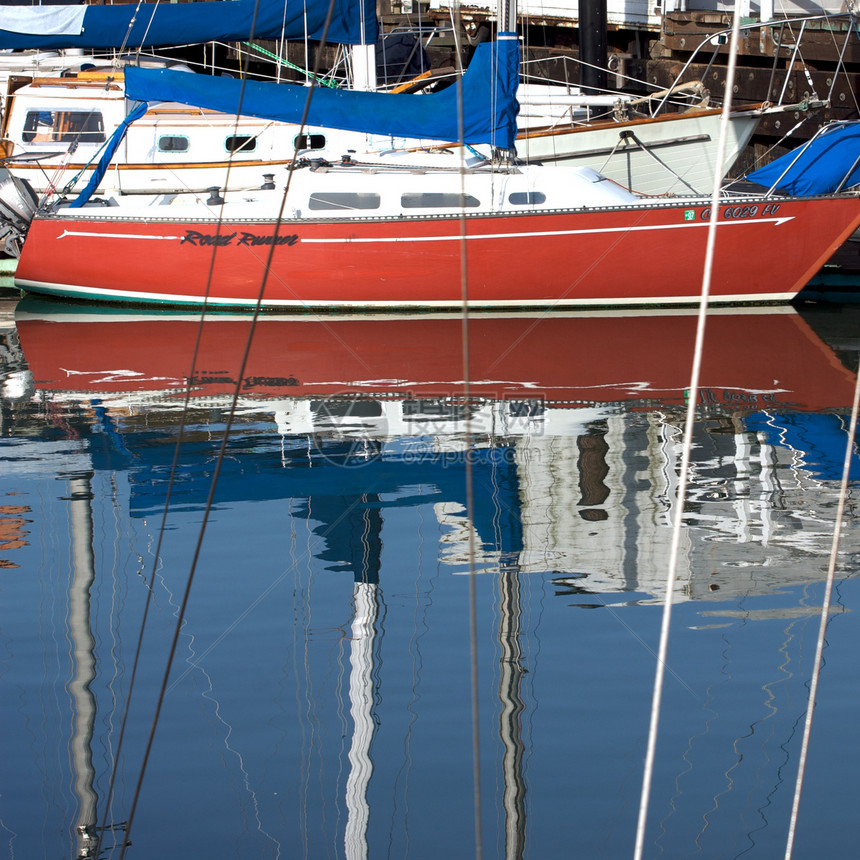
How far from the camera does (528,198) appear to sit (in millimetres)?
14094

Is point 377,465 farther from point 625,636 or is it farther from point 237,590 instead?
point 625,636

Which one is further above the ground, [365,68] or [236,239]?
[365,68]

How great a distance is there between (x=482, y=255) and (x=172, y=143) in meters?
5.78

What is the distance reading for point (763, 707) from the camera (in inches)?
176

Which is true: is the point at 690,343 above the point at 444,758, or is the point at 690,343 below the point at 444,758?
A: above

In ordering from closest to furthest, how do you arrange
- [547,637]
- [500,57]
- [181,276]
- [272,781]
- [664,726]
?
[272,781] → [664,726] → [547,637] → [500,57] → [181,276]

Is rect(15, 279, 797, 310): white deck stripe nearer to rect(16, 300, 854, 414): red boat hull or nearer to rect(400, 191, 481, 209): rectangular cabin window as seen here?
rect(16, 300, 854, 414): red boat hull

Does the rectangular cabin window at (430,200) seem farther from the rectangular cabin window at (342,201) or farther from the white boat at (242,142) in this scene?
the white boat at (242,142)

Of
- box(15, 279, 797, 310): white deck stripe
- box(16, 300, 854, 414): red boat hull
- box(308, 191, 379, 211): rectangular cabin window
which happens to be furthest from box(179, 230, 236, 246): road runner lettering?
box(308, 191, 379, 211): rectangular cabin window

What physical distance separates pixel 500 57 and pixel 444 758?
11192 mm

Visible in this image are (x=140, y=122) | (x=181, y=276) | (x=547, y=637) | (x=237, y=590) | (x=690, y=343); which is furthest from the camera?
(x=140, y=122)

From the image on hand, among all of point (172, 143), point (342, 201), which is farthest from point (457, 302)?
point (172, 143)

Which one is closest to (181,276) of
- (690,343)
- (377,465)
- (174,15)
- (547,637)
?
(174,15)

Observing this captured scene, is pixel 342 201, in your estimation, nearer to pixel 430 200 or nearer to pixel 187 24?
pixel 430 200
